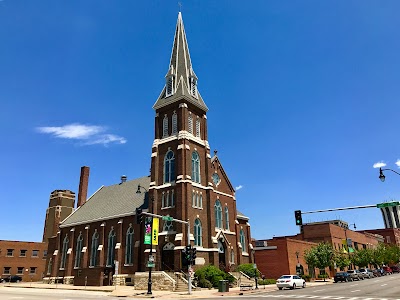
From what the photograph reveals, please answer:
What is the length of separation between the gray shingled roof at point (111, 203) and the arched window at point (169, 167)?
5.60m

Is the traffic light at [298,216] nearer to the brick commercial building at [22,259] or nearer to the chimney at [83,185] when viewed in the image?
the chimney at [83,185]

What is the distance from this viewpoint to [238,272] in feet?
143

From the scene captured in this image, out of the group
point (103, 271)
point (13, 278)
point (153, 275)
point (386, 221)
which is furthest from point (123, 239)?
point (386, 221)

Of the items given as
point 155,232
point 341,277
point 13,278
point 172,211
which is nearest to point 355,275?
point 341,277

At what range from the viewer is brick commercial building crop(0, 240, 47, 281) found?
234 feet

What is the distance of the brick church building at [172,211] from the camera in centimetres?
4078

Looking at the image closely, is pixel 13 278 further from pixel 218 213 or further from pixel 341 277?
pixel 341 277

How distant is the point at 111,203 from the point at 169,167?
15254 millimetres

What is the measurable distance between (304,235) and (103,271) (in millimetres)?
49871

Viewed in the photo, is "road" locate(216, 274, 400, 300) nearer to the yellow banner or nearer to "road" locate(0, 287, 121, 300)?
"road" locate(0, 287, 121, 300)

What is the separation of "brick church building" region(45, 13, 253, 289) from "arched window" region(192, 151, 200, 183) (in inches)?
2.6

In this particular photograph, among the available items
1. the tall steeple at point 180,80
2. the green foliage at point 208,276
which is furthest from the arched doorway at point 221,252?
the tall steeple at point 180,80

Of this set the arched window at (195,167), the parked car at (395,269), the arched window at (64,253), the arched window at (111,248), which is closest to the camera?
the arched window at (195,167)

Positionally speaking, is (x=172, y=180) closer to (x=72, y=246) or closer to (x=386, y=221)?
(x=72, y=246)
